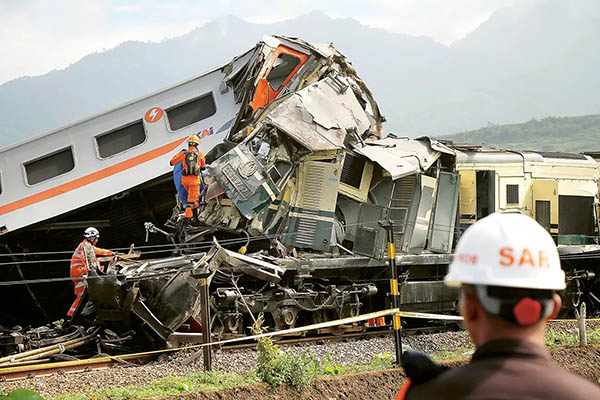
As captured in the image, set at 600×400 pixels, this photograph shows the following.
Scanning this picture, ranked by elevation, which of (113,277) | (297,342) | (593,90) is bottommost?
(297,342)

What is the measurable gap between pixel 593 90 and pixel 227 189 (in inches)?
8103

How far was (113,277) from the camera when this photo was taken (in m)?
10.3

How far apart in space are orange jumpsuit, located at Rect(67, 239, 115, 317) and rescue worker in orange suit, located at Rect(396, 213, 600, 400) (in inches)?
373

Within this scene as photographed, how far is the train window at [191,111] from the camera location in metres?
13.6

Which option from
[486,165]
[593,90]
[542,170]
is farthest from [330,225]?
[593,90]

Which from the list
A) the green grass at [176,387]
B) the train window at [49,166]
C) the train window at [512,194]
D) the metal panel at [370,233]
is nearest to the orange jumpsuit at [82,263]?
the train window at [49,166]

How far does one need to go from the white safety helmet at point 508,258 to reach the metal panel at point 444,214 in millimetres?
11006

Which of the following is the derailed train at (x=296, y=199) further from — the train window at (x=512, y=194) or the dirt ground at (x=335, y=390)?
the dirt ground at (x=335, y=390)

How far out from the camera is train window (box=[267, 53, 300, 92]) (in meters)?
13.5

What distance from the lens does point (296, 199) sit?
11953mm

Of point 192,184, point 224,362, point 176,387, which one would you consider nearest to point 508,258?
point 176,387

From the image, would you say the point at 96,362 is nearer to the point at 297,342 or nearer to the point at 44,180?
the point at 297,342

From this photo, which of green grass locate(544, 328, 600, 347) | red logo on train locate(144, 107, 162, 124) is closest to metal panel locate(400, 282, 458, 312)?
green grass locate(544, 328, 600, 347)

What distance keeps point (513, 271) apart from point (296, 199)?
32.8 ft
